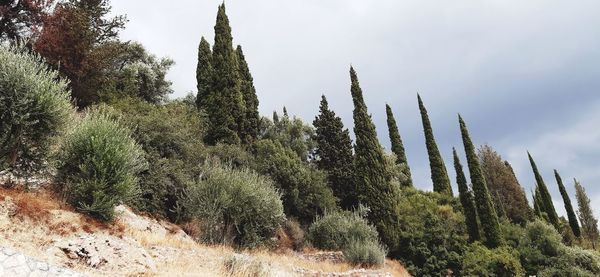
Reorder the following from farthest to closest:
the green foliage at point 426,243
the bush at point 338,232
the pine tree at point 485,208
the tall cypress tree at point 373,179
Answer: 1. the pine tree at point 485,208
2. the tall cypress tree at point 373,179
3. the green foliage at point 426,243
4. the bush at point 338,232

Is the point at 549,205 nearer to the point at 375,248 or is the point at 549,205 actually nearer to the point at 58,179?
Answer: the point at 375,248

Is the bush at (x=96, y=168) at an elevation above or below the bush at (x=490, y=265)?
above

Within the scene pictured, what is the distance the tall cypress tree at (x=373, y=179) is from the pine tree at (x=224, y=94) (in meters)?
9.23

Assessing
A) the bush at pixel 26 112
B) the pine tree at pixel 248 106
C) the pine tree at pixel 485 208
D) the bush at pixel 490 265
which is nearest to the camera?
the bush at pixel 26 112

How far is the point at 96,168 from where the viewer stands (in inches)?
496

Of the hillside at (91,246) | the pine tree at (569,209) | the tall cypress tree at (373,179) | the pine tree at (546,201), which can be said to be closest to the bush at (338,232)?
the tall cypress tree at (373,179)

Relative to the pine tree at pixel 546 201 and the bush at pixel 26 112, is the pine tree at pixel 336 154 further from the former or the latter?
the pine tree at pixel 546 201

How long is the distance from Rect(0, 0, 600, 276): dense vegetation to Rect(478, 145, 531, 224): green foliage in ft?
7.79

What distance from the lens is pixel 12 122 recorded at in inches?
447

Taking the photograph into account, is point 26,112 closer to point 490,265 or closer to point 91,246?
point 91,246

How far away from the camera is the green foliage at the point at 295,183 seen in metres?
26.6

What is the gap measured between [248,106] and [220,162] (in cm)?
1195

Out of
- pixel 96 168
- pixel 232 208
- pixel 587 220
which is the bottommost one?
pixel 587 220

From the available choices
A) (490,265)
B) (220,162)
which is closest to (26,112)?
(220,162)
